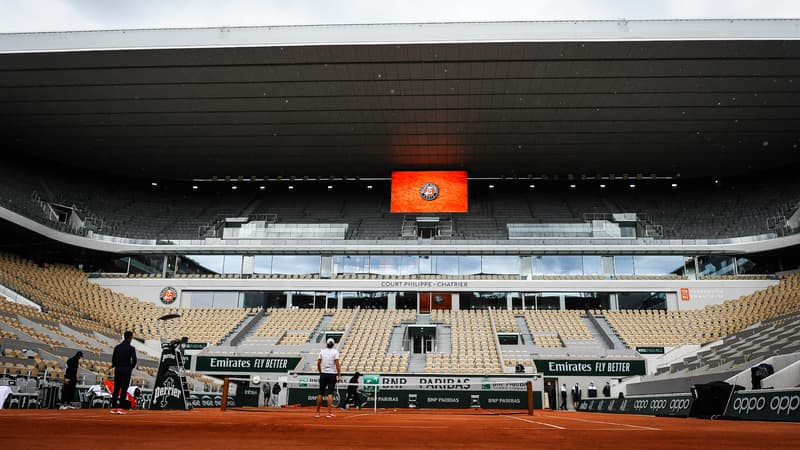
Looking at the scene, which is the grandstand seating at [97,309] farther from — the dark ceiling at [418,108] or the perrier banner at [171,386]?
the perrier banner at [171,386]

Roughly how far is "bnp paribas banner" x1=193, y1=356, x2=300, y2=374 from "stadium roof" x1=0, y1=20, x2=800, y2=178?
1486 cm

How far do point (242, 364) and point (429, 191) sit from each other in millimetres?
20615

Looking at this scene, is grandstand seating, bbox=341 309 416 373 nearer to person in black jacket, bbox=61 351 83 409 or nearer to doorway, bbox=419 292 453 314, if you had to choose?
doorway, bbox=419 292 453 314

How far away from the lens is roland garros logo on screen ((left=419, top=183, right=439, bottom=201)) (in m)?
42.8

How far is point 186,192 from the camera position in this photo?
4950cm

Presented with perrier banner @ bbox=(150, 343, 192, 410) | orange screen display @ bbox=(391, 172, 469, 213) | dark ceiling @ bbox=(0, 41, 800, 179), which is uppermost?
dark ceiling @ bbox=(0, 41, 800, 179)

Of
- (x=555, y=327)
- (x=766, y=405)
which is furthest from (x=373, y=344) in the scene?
(x=766, y=405)

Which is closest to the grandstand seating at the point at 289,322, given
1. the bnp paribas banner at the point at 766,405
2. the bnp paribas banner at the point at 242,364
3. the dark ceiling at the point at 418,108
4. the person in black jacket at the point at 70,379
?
the bnp paribas banner at the point at 242,364

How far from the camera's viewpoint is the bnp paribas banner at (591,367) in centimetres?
2628

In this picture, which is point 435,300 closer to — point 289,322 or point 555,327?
point 555,327

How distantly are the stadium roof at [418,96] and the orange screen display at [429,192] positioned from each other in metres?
1.13

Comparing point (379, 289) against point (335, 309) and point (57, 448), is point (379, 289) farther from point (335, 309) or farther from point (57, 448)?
point (57, 448)

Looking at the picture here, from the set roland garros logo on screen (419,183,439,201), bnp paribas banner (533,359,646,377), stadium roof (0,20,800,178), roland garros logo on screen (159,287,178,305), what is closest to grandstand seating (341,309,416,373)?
bnp paribas banner (533,359,646,377)

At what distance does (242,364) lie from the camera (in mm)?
27031
